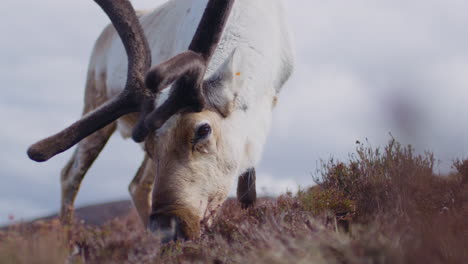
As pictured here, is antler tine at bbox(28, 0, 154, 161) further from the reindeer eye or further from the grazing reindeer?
the reindeer eye

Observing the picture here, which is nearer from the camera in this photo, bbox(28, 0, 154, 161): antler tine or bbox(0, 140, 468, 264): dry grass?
bbox(0, 140, 468, 264): dry grass

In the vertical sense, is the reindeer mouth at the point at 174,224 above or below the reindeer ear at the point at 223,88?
below

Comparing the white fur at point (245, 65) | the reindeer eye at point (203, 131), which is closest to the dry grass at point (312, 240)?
the white fur at point (245, 65)

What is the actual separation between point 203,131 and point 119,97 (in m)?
1.12

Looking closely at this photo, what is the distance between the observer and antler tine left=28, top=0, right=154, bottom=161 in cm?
464

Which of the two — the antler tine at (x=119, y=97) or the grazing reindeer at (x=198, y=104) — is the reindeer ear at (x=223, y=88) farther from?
the antler tine at (x=119, y=97)

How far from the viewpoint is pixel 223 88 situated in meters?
4.50

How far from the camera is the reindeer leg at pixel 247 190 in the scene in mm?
6219

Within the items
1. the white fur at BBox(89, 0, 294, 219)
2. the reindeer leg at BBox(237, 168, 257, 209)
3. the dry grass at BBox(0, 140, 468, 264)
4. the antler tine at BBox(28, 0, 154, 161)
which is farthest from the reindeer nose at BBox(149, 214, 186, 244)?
the reindeer leg at BBox(237, 168, 257, 209)

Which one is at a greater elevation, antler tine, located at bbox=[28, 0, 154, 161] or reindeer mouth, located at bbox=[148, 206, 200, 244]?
antler tine, located at bbox=[28, 0, 154, 161]

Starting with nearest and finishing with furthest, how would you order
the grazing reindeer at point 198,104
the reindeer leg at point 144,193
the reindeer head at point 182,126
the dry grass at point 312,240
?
the dry grass at point 312,240 < the reindeer head at point 182,126 < the grazing reindeer at point 198,104 < the reindeer leg at point 144,193

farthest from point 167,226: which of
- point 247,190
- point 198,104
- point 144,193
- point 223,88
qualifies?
point 144,193

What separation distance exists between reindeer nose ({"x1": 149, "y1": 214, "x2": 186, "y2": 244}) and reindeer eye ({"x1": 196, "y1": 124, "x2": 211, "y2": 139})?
2.50ft

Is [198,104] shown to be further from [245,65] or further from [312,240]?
[312,240]
